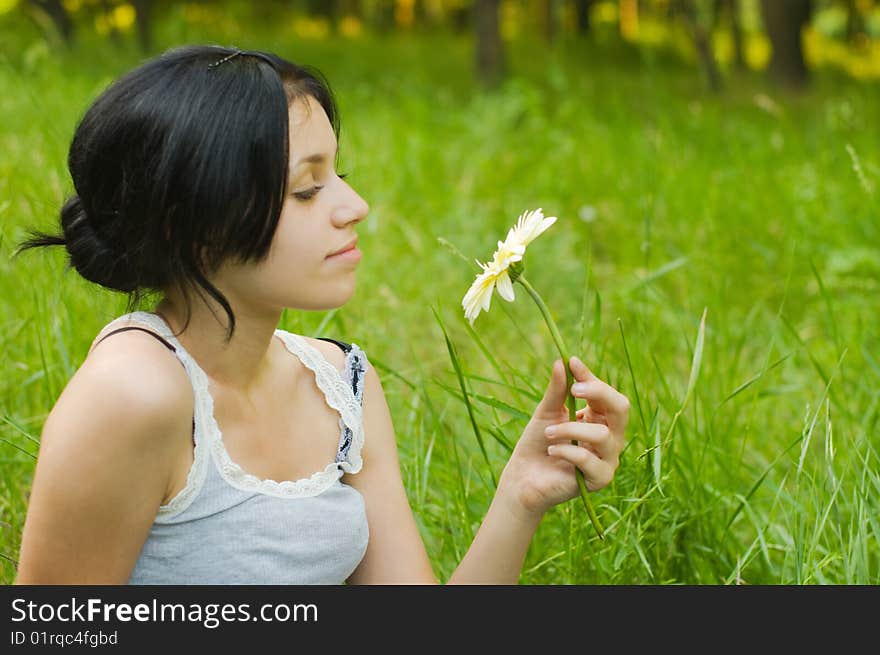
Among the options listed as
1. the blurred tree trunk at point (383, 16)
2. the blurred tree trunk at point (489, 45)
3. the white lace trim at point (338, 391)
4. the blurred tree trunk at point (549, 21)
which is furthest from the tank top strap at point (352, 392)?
the blurred tree trunk at point (383, 16)

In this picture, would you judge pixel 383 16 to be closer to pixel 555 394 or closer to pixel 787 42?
pixel 787 42

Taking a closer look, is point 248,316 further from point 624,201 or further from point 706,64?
point 706,64

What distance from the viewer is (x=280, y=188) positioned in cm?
141

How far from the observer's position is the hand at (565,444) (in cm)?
147

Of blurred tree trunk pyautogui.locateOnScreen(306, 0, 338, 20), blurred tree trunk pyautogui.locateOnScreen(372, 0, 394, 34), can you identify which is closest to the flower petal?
blurred tree trunk pyautogui.locateOnScreen(372, 0, 394, 34)

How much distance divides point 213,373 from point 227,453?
0.11m

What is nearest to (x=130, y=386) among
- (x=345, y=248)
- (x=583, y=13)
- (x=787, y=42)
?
(x=345, y=248)

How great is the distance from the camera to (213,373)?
4.86ft

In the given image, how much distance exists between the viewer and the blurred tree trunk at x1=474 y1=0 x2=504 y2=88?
860cm

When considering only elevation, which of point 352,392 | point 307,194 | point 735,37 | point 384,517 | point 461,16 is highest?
point 307,194

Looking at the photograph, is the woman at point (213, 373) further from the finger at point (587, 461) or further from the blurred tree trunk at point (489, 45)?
the blurred tree trunk at point (489, 45)

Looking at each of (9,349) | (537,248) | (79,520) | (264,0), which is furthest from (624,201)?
(264,0)

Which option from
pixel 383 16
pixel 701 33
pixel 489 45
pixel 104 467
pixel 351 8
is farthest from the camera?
pixel 351 8

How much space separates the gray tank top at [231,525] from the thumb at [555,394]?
1.00ft
